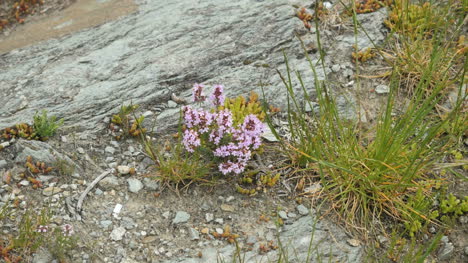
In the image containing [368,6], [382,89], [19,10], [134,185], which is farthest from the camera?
[19,10]

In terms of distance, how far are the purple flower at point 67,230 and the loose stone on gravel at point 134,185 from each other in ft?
2.51

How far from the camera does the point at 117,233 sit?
175 inches

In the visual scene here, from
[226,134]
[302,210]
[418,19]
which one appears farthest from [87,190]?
[418,19]

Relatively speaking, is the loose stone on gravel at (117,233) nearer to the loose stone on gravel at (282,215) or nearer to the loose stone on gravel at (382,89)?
the loose stone on gravel at (282,215)

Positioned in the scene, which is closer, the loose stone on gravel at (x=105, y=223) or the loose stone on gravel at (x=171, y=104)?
the loose stone on gravel at (x=105, y=223)

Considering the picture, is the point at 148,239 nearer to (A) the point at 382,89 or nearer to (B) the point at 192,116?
(B) the point at 192,116

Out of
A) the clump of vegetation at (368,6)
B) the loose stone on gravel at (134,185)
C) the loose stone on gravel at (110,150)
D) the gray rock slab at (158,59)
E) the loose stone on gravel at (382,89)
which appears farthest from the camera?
the clump of vegetation at (368,6)

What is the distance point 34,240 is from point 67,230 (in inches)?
11.2

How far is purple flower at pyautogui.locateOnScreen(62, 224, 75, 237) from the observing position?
4113mm

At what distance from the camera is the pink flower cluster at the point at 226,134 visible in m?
4.76

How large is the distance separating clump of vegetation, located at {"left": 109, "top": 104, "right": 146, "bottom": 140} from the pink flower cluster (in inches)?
29.8

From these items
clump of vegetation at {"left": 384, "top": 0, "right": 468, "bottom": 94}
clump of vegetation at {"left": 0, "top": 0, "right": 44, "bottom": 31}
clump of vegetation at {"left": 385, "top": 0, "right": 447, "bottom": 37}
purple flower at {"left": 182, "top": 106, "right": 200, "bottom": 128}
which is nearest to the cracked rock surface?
clump of vegetation at {"left": 385, "top": 0, "right": 447, "bottom": 37}

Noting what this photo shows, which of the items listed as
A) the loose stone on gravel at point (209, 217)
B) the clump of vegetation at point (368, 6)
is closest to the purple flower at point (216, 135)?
the loose stone on gravel at point (209, 217)

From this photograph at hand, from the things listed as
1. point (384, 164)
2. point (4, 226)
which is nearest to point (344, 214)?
point (384, 164)
